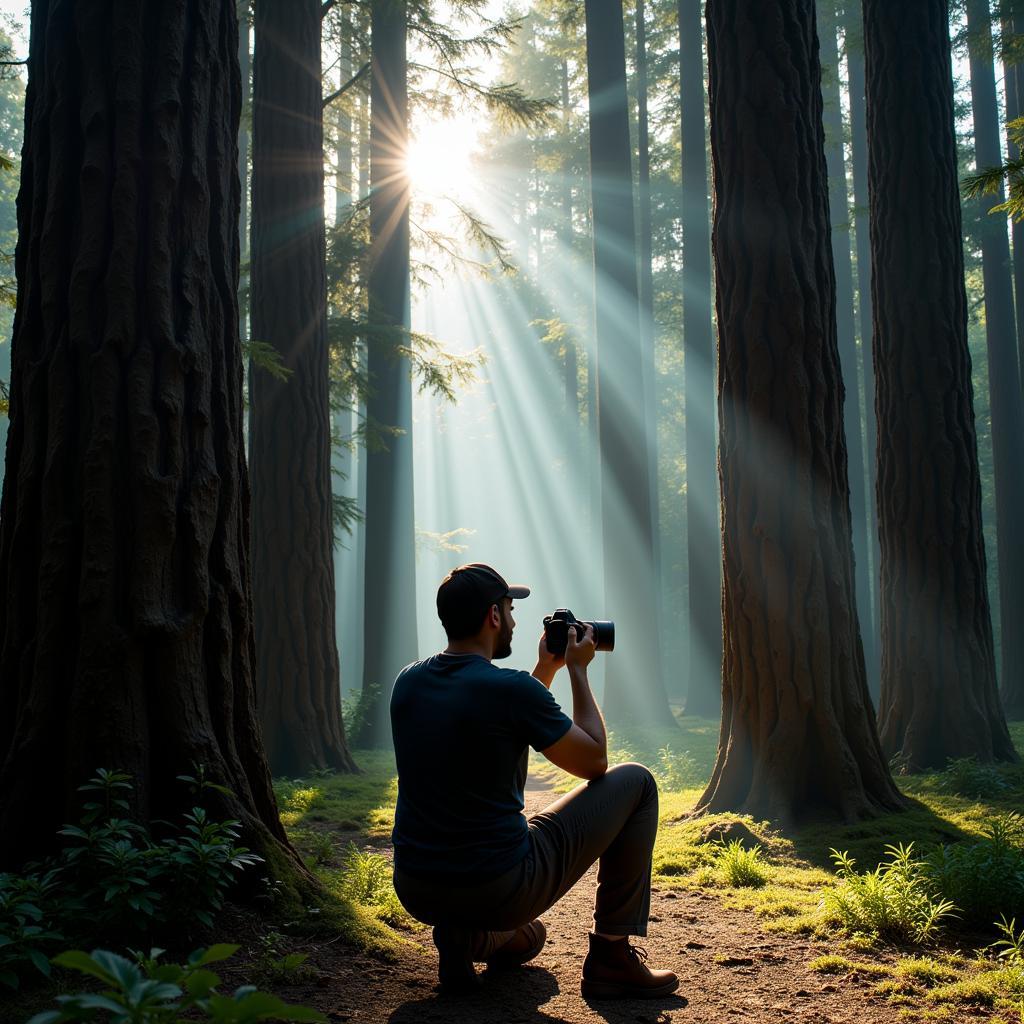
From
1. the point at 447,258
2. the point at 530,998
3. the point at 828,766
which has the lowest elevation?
the point at 530,998

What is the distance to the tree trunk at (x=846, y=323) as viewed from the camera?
20.1 m

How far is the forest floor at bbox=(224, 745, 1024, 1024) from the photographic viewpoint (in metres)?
3.25

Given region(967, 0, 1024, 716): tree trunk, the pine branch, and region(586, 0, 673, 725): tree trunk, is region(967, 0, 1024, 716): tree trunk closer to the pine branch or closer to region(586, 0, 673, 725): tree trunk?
region(586, 0, 673, 725): tree trunk

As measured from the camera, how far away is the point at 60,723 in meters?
3.57

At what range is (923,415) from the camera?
8359 millimetres

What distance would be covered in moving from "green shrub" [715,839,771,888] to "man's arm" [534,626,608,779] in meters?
2.03

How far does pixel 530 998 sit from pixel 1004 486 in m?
14.8

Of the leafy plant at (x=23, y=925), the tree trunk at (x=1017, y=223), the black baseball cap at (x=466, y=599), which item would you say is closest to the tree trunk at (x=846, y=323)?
the tree trunk at (x=1017, y=223)

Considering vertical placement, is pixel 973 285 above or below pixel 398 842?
above

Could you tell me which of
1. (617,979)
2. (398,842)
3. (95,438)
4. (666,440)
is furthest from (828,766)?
(666,440)

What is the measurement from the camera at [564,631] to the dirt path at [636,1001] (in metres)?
1.32

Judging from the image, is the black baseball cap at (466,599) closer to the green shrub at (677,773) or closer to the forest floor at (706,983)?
the forest floor at (706,983)

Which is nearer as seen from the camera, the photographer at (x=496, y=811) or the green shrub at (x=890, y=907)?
the photographer at (x=496, y=811)

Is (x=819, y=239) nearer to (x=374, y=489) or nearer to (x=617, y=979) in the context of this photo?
(x=617, y=979)
